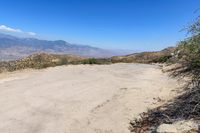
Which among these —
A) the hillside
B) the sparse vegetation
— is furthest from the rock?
the hillside

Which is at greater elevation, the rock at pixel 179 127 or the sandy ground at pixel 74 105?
the rock at pixel 179 127

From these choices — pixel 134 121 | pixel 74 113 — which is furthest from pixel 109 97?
pixel 134 121

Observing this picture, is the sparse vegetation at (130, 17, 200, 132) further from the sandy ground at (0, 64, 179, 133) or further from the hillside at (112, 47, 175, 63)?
the hillside at (112, 47, 175, 63)

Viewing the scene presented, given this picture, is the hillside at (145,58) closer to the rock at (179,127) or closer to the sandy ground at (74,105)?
the sandy ground at (74,105)

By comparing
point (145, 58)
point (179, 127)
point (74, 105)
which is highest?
point (179, 127)

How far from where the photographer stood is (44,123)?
1227cm

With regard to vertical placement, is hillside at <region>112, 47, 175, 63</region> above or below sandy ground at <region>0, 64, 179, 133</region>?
above

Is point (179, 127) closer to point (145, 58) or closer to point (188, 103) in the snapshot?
point (188, 103)

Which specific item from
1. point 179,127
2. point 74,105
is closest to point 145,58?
point 74,105

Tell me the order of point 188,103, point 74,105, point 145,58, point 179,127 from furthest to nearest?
point 145,58 < point 74,105 < point 188,103 < point 179,127

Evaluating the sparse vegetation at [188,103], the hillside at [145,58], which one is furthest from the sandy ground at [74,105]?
the hillside at [145,58]

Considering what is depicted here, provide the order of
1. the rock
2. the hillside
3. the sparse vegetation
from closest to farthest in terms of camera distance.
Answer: the rock < the sparse vegetation < the hillside

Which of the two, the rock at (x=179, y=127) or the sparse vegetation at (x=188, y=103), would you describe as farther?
the sparse vegetation at (x=188, y=103)

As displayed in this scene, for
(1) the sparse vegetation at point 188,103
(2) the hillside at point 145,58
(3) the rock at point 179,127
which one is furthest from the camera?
(2) the hillside at point 145,58
